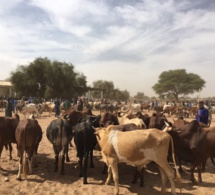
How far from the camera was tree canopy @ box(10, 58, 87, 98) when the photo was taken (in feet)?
128

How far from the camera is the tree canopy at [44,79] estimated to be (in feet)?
128

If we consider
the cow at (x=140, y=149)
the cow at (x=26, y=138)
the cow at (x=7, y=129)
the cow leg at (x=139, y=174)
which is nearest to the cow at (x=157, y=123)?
the cow leg at (x=139, y=174)

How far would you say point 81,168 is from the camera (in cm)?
691

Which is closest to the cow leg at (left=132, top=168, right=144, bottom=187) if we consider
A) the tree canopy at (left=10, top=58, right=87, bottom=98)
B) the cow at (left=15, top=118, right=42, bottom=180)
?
the cow at (left=15, top=118, right=42, bottom=180)

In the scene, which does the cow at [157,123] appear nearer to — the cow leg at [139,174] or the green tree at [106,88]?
the cow leg at [139,174]

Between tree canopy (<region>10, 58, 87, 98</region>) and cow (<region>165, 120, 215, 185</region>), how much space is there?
33.3 meters

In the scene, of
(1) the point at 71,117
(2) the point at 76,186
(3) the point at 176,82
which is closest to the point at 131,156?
(2) the point at 76,186

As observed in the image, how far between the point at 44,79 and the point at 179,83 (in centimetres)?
2931

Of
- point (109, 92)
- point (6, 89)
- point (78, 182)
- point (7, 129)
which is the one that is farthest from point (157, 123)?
point (109, 92)

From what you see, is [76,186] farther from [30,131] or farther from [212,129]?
[212,129]

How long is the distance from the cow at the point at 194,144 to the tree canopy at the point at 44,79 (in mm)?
33303

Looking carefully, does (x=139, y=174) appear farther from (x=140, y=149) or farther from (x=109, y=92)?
(x=109, y=92)

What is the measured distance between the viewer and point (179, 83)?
55562 mm

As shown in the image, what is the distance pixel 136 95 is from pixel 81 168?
338ft
